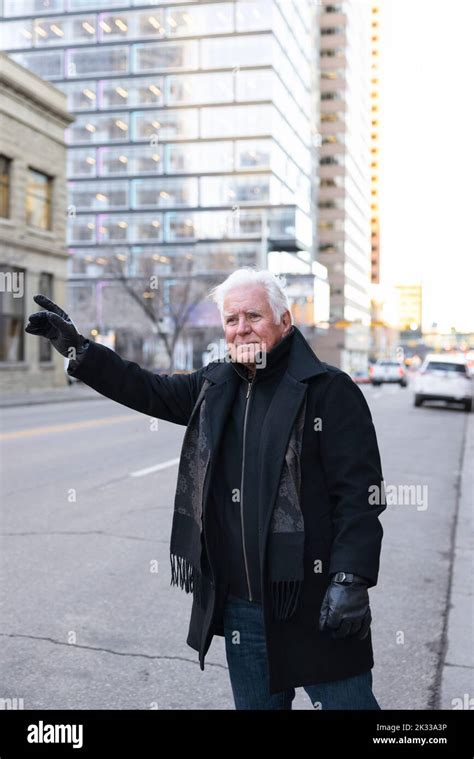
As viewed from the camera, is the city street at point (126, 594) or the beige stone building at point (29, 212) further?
Result: the beige stone building at point (29, 212)

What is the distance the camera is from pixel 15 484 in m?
9.61

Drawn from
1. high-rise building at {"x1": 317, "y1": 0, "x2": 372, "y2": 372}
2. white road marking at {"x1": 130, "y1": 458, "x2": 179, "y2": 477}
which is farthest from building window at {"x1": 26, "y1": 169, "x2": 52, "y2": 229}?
high-rise building at {"x1": 317, "y1": 0, "x2": 372, "y2": 372}

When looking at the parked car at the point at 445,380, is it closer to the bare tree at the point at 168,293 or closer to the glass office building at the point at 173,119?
the bare tree at the point at 168,293

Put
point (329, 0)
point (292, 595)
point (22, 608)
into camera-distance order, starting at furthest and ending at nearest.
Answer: point (329, 0) → point (22, 608) → point (292, 595)

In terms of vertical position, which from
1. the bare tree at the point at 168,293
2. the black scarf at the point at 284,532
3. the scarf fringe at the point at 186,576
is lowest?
the scarf fringe at the point at 186,576

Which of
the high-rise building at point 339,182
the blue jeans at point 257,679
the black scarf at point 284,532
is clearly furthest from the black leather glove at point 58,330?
the high-rise building at point 339,182

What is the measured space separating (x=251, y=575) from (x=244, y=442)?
418mm

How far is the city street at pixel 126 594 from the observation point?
3.94 meters

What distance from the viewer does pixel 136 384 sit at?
110 inches

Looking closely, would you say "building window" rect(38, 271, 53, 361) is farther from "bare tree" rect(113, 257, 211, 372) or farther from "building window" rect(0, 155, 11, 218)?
"bare tree" rect(113, 257, 211, 372)

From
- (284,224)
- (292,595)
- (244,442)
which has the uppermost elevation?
(284,224)

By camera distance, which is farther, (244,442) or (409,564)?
(409,564)
